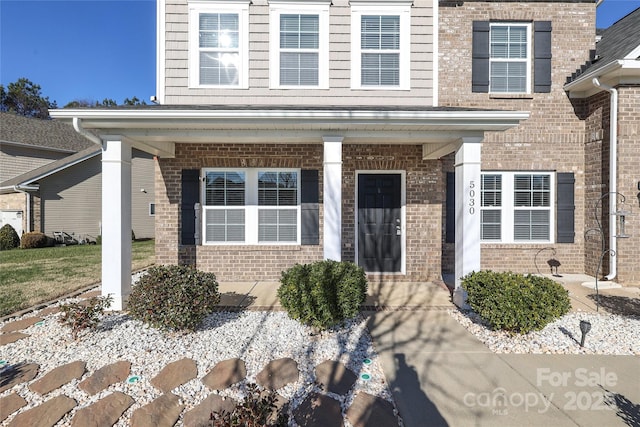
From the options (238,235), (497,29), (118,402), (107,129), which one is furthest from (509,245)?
(107,129)

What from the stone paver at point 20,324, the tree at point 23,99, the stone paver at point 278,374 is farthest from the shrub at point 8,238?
the tree at point 23,99

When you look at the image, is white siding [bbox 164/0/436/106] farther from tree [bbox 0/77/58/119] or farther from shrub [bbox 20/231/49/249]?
tree [bbox 0/77/58/119]

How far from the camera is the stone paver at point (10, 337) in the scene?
3.54 m

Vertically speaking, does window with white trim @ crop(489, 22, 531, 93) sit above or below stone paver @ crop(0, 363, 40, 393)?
above

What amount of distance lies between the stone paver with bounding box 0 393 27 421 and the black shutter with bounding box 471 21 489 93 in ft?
27.0

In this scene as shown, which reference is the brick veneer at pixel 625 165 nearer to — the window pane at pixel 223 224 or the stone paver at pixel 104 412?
the window pane at pixel 223 224

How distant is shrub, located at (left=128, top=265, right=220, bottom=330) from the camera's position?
11.4ft

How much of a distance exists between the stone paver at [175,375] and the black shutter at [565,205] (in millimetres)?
7443

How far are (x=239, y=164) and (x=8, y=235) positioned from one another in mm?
12947

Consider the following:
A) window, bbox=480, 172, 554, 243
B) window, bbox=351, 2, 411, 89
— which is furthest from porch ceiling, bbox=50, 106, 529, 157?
window, bbox=480, 172, 554, 243

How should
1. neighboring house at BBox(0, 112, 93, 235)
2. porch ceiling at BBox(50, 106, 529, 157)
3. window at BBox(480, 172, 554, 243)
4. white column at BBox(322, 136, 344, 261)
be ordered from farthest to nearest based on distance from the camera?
1. neighboring house at BBox(0, 112, 93, 235)
2. window at BBox(480, 172, 554, 243)
3. white column at BBox(322, 136, 344, 261)
4. porch ceiling at BBox(50, 106, 529, 157)

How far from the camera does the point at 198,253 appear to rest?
20.5 ft

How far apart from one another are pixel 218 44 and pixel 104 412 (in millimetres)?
6065

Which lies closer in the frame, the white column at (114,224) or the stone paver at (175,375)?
the stone paver at (175,375)
